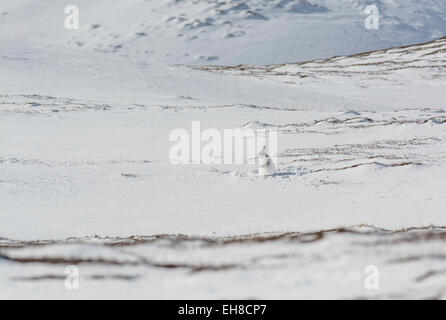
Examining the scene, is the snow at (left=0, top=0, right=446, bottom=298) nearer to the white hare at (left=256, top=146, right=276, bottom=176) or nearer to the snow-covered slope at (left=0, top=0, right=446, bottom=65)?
the white hare at (left=256, top=146, right=276, bottom=176)

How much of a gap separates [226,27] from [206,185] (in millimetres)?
46529

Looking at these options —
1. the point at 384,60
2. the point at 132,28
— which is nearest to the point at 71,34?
the point at 132,28

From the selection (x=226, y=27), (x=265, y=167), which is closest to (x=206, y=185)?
(x=265, y=167)

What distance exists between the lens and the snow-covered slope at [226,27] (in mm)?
44781

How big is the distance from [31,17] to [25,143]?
5335 cm

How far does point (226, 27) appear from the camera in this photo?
1961 inches

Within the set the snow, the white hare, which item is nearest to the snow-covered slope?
the snow

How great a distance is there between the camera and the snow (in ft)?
7.00

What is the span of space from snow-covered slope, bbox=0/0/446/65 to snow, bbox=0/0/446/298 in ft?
78.4

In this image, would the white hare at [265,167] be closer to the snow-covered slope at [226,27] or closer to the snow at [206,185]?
the snow at [206,185]

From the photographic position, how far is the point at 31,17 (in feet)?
185

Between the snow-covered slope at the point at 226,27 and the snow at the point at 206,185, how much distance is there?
941 inches

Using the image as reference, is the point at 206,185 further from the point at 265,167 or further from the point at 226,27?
the point at 226,27

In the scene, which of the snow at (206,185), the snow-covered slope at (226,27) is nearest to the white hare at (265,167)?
the snow at (206,185)
